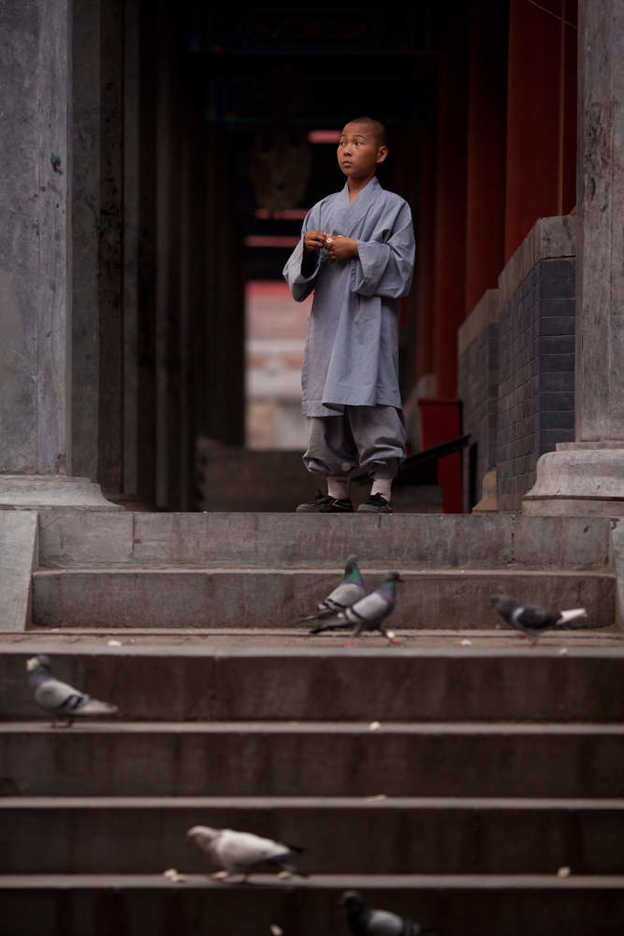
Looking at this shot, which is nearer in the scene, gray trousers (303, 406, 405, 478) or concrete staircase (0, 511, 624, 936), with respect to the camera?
concrete staircase (0, 511, 624, 936)

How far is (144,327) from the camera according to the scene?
1424 centimetres

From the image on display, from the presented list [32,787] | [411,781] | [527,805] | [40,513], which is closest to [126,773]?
[32,787]

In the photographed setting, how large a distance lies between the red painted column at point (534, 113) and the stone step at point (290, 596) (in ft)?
12.9

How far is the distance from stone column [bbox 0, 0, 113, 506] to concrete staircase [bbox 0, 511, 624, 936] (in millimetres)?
1693

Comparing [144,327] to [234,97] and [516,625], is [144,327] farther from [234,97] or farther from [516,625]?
[516,625]

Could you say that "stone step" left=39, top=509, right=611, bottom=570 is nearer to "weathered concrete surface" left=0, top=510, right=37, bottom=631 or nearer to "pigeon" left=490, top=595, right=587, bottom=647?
"weathered concrete surface" left=0, top=510, right=37, bottom=631

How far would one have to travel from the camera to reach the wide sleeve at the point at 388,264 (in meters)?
6.88

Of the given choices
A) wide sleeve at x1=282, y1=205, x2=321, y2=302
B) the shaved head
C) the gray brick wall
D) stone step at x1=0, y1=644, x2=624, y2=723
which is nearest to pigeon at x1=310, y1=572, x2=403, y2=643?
stone step at x1=0, y1=644, x2=624, y2=723

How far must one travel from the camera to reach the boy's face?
23.0 feet

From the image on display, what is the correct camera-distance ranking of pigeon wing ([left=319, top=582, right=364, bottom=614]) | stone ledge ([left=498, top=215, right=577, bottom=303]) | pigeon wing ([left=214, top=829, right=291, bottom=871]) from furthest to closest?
stone ledge ([left=498, top=215, right=577, bottom=303]), pigeon wing ([left=319, top=582, right=364, bottom=614]), pigeon wing ([left=214, top=829, right=291, bottom=871])

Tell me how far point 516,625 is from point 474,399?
6.75 m
